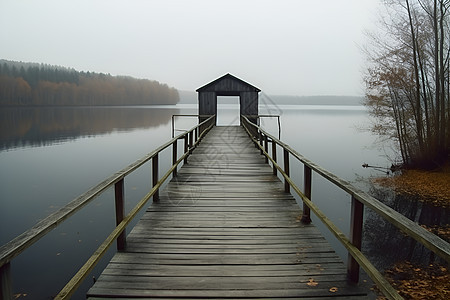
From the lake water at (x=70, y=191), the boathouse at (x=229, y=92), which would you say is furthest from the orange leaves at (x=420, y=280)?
the boathouse at (x=229, y=92)

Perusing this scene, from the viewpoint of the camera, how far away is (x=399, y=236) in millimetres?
8305

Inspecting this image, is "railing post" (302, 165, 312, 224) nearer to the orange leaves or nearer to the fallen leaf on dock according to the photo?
the fallen leaf on dock

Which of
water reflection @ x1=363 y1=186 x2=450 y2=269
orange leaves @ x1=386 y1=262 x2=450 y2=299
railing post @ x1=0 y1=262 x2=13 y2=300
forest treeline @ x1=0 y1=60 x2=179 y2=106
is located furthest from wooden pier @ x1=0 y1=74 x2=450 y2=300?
forest treeline @ x1=0 y1=60 x2=179 y2=106

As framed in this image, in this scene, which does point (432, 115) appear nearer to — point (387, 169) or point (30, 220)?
point (387, 169)

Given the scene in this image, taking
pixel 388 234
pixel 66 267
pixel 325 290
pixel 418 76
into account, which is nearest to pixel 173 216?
pixel 325 290

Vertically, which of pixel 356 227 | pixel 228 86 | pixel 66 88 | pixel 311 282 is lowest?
pixel 311 282

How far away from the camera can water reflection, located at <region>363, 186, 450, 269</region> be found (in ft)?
23.1

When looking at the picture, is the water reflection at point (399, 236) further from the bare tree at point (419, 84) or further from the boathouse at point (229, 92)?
the boathouse at point (229, 92)

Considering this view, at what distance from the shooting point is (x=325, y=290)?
2.65m

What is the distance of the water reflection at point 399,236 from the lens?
277 inches

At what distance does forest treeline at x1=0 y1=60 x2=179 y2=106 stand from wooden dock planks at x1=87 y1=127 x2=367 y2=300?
101834mm

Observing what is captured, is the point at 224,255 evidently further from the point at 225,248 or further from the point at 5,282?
the point at 5,282

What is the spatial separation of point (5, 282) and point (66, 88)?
116 m

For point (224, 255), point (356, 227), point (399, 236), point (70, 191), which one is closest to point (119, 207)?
point (224, 255)
